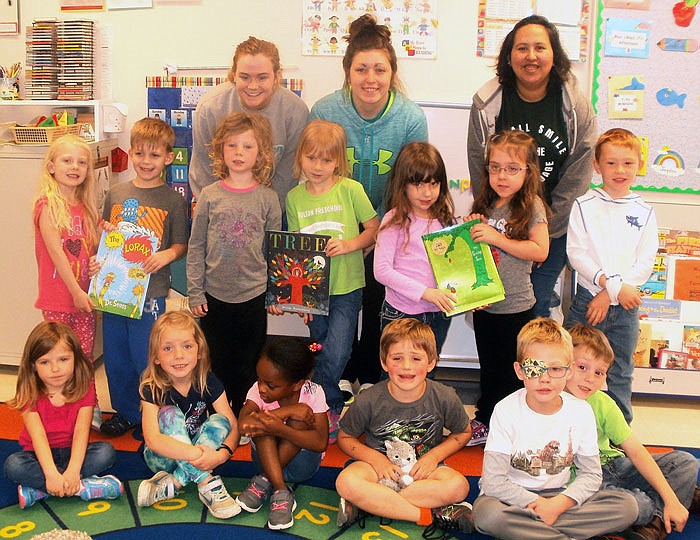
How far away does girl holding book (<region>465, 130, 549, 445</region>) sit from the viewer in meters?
3.09

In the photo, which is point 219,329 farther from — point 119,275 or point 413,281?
point 413,281

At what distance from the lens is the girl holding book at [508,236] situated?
10.1 ft

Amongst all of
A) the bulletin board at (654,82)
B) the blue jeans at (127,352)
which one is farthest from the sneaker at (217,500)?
the bulletin board at (654,82)

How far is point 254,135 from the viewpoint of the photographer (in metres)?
3.20

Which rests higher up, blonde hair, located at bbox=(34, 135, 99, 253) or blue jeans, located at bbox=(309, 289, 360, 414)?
blonde hair, located at bbox=(34, 135, 99, 253)

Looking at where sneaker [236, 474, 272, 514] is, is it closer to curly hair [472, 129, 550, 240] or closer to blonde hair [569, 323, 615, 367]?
blonde hair [569, 323, 615, 367]

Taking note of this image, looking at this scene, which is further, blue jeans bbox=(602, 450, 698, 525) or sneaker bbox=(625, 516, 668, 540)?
blue jeans bbox=(602, 450, 698, 525)

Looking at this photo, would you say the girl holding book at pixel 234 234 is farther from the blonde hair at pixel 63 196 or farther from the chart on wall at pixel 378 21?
the chart on wall at pixel 378 21

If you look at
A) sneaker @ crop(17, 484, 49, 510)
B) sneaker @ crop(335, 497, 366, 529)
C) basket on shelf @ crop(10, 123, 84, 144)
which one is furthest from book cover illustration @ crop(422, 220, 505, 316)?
basket on shelf @ crop(10, 123, 84, 144)

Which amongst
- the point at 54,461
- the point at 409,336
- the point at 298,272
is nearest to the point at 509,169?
the point at 409,336

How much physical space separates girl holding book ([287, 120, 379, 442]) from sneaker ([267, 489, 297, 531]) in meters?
0.73

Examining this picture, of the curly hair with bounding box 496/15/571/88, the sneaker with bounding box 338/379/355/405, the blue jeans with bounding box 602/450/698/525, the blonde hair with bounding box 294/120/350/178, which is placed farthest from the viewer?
the sneaker with bounding box 338/379/355/405

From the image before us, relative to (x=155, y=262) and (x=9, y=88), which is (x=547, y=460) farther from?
(x=9, y=88)

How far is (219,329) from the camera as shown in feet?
10.8
